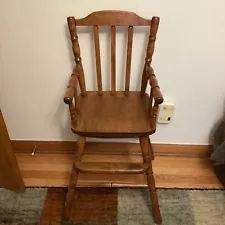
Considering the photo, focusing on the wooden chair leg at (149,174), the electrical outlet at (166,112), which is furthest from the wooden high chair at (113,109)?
the electrical outlet at (166,112)

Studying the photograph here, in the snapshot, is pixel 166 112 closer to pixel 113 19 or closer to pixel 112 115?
pixel 112 115

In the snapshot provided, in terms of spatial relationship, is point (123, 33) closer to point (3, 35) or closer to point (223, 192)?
point (3, 35)

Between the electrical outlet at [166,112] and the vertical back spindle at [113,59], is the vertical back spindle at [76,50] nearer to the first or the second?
the vertical back spindle at [113,59]

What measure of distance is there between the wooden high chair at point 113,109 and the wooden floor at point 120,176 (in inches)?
9.0

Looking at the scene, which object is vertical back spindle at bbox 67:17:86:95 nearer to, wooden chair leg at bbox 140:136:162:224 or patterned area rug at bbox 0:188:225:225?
wooden chair leg at bbox 140:136:162:224

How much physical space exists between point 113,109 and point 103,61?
0.24 meters

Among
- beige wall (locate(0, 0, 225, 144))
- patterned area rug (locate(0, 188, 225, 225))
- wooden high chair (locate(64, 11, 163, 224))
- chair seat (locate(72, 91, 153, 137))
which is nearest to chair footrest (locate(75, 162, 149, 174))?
wooden high chair (locate(64, 11, 163, 224))

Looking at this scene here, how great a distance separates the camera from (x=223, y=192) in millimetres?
1331

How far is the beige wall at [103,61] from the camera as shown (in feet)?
3.56

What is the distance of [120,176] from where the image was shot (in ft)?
4.58

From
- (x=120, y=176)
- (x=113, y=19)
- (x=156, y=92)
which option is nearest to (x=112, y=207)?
(x=120, y=176)

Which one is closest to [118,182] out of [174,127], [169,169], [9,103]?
[169,169]

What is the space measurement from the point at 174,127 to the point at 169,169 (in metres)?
0.23

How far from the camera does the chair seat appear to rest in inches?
41.1
